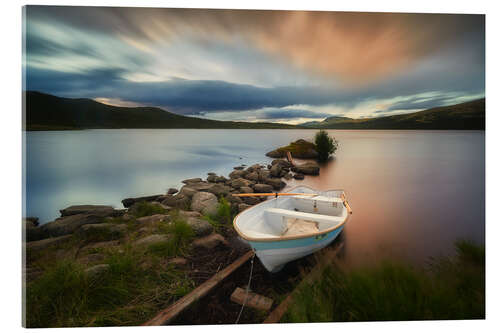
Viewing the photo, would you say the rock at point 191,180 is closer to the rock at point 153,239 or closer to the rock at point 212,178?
the rock at point 212,178

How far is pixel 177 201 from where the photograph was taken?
280cm

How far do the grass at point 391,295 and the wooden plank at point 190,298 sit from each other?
0.57 meters

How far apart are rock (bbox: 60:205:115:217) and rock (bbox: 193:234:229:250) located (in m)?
1.14

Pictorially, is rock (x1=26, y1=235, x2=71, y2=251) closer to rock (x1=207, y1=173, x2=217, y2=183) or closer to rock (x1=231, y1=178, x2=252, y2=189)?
rock (x1=207, y1=173, x2=217, y2=183)

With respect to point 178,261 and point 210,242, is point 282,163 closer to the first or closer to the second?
point 210,242

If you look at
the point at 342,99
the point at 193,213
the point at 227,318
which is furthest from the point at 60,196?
the point at 342,99

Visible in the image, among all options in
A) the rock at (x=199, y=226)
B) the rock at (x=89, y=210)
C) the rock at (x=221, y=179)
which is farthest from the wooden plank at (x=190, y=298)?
the rock at (x=221, y=179)

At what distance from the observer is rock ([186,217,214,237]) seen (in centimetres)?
216

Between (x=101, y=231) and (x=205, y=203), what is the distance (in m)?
1.16

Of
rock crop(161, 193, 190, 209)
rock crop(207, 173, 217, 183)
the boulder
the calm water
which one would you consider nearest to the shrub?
the calm water

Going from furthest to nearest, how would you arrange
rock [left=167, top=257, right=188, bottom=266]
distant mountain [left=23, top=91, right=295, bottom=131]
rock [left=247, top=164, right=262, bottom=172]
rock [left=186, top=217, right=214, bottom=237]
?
rock [left=247, top=164, right=262, bottom=172], rock [left=186, top=217, right=214, bottom=237], rock [left=167, top=257, right=188, bottom=266], distant mountain [left=23, top=91, right=295, bottom=131]

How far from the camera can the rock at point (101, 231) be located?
2.01 meters
